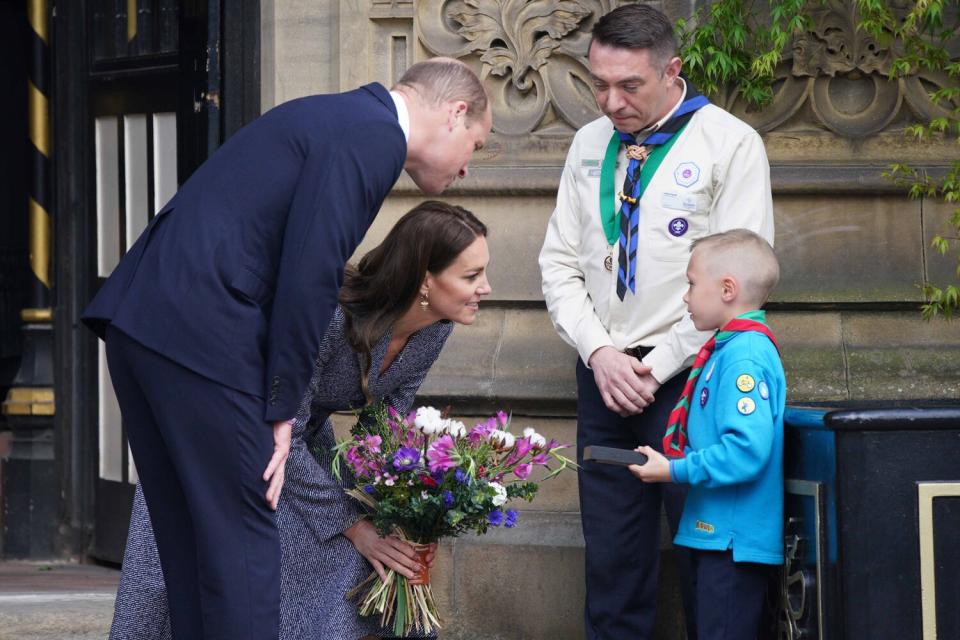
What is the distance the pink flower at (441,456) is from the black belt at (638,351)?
3.26 feet

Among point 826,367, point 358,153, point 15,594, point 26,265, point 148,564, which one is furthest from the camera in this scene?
point 26,265

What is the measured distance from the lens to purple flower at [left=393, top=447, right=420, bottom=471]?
10.7 ft

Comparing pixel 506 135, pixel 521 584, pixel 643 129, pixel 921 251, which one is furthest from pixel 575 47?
pixel 521 584

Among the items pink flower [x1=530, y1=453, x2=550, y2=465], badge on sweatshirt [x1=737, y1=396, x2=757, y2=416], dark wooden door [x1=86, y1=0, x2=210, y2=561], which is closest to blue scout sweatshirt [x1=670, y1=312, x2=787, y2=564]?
badge on sweatshirt [x1=737, y1=396, x2=757, y2=416]

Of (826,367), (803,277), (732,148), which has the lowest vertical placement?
(826,367)

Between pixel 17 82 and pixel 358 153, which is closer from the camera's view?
pixel 358 153

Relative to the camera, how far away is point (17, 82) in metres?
7.45

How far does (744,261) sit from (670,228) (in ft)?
1.77

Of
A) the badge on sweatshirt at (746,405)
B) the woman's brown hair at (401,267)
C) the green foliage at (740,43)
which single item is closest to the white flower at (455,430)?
the woman's brown hair at (401,267)

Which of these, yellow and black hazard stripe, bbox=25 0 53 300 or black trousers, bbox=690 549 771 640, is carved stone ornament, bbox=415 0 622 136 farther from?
yellow and black hazard stripe, bbox=25 0 53 300

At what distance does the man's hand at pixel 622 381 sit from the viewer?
400 cm

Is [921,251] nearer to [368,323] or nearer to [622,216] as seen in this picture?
[622,216]

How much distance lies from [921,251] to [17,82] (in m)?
4.82

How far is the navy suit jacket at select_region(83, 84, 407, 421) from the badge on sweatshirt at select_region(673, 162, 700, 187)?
1328 millimetres
